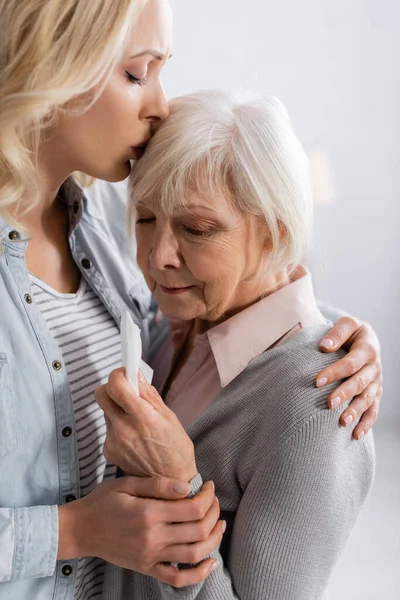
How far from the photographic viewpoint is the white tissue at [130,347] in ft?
3.78

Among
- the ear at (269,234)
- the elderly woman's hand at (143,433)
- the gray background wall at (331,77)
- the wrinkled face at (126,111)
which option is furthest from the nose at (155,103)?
the gray background wall at (331,77)

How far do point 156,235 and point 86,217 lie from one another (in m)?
0.29

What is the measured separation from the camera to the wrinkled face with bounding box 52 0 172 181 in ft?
4.26

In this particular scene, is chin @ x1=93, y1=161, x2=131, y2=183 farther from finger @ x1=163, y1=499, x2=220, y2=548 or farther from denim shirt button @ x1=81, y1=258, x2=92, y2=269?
finger @ x1=163, y1=499, x2=220, y2=548

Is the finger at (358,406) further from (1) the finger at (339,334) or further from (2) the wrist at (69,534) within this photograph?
(2) the wrist at (69,534)

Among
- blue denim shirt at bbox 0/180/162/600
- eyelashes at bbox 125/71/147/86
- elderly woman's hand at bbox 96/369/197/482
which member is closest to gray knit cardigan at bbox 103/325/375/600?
elderly woman's hand at bbox 96/369/197/482

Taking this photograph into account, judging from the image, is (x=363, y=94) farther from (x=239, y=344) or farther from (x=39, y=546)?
(x=39, y=546)

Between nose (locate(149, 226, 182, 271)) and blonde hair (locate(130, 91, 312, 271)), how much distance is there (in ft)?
0.19

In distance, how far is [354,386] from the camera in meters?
1.31

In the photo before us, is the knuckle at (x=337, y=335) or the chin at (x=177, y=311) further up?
the knuckle at (x=337, y=335)

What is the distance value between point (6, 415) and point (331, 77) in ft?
7.23

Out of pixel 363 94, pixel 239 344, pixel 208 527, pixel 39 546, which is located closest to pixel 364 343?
pixel 239 344

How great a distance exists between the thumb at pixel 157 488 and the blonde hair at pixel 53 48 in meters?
0.59

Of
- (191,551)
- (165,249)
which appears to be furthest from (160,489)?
(165,249)
